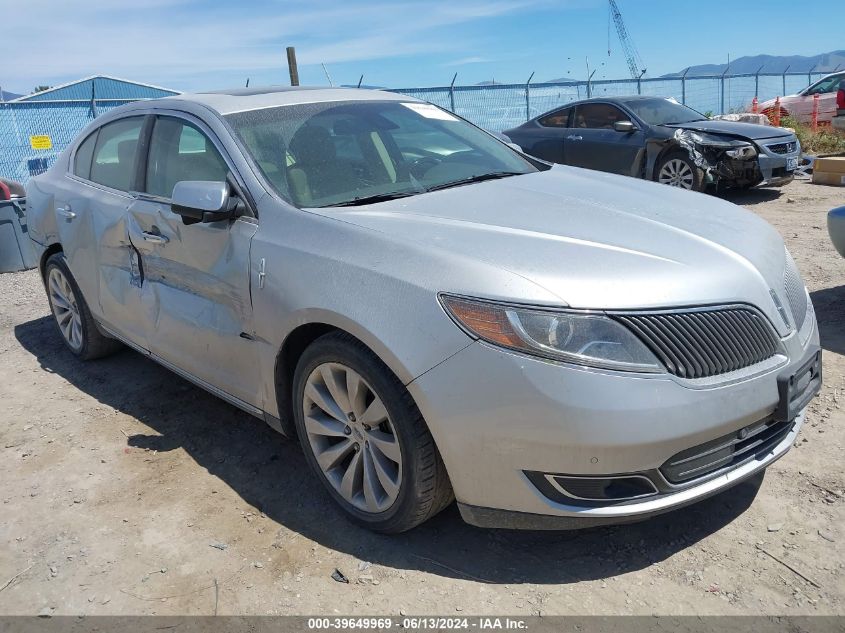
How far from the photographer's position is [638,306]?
224cm

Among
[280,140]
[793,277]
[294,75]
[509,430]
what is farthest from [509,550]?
[294,75]

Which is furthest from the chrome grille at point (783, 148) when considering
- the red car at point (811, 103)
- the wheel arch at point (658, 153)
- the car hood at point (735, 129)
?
the red car at point (811, 103)

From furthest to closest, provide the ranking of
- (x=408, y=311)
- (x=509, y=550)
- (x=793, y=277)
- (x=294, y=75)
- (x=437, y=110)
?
(x=294, y=75) → (x=437, y=110) → (x=793, y=277) → (x=509, y=550) → (x=408, y=311)

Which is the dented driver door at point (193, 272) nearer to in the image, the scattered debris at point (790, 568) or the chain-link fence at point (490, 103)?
the scattered debris at point (790, 568)

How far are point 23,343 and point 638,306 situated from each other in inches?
205

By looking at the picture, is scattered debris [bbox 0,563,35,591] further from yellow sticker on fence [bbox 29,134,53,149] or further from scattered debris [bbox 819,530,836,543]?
yellow sticker on fence [bbox 29,134,53,149]

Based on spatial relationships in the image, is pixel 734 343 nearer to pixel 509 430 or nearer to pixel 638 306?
pixel 638 306

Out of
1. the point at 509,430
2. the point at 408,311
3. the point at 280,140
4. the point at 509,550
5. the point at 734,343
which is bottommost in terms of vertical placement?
the point at 509,550

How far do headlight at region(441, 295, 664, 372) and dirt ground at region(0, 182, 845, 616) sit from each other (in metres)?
0.83

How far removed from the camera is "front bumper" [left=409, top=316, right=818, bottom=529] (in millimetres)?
2152

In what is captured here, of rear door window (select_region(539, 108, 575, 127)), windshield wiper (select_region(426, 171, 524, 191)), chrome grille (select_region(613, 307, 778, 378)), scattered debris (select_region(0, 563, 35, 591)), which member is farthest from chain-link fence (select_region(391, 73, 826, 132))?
scattered debris (select_region(0, 563, 35, 591))

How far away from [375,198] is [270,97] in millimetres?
971

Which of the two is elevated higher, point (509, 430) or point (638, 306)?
point (638, 306)

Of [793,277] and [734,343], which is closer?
[734,343]
